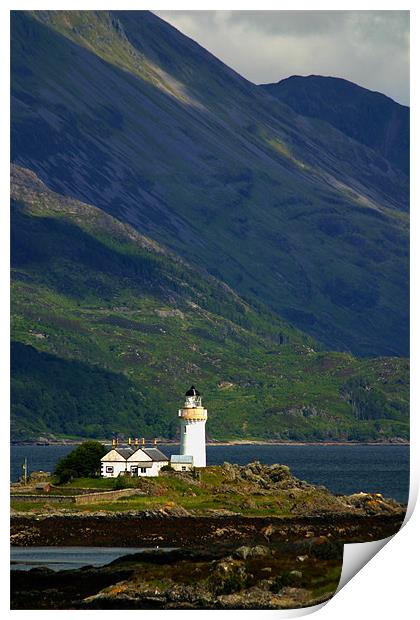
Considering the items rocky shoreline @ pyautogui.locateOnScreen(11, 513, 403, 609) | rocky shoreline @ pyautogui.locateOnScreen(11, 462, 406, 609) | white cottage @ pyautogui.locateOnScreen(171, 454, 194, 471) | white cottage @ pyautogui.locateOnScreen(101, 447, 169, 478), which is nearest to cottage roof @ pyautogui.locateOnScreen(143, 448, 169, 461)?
white cottage @ pyautogui.locateOnScreen(101, 447, 169, 478)

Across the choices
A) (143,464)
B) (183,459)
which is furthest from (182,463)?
(143,464)

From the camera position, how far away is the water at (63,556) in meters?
65.8

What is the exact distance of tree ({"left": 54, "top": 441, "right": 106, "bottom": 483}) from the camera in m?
91.9

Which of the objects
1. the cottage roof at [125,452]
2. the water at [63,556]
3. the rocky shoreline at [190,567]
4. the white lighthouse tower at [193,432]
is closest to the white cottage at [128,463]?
the cottage roof at [125,452]

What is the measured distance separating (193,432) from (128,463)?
1021 centimetres

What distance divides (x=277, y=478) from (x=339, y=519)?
14.8 metres

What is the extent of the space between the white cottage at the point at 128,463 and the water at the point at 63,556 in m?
19.2

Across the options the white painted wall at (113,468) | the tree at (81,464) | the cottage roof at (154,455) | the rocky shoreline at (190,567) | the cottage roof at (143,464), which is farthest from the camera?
the cottage roof at (154,455)

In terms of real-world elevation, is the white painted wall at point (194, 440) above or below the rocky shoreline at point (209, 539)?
above

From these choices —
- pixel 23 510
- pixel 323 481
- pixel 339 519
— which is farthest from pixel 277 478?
pixel 323 481

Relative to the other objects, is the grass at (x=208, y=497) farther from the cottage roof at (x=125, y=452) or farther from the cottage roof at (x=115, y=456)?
the cottage roof at (x=115, y=456)

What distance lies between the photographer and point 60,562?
67188 mm

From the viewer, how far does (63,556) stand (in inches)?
2741

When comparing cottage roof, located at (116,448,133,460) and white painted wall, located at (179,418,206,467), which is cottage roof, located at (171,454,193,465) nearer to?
white painted wall, located at (179,418,206,467)
